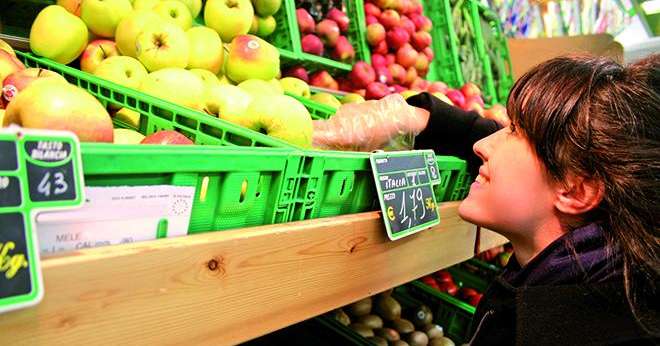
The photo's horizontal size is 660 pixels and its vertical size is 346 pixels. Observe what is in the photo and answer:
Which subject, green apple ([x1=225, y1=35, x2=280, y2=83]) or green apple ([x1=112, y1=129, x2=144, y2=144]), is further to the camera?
green apple ([x1=225, y1=35, x2=280, y2=83])

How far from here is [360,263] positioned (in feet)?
3.02

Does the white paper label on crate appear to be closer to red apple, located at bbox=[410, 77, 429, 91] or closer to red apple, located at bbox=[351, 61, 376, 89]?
red apple, located at bbox=[351, 61, 376, 89]

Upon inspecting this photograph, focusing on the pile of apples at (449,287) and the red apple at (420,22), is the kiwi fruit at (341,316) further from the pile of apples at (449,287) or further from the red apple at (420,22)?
the red apple at (420,22)

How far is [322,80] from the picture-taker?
227cm

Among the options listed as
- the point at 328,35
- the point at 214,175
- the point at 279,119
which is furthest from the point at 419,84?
the point at 214,175

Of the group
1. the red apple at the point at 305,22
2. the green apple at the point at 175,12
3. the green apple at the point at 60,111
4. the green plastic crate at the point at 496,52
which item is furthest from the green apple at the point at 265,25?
the green plastic crate at the point at 496,52

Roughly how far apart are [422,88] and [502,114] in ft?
1.61

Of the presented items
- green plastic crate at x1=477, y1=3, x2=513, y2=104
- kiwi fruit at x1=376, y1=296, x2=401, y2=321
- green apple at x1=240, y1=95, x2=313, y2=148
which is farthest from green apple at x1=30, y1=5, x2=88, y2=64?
green plastic crate at x1=477, y1=3, x2=513, y2=104

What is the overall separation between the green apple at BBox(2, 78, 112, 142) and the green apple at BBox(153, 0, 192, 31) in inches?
34.0

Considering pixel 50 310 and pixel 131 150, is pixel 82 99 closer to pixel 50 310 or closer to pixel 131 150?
pixel 131 150

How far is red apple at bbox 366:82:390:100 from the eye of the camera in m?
2.24

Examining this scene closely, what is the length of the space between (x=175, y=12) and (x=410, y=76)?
1.46m

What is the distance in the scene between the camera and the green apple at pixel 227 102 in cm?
117

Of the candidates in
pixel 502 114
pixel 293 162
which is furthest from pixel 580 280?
pixel 502 114
